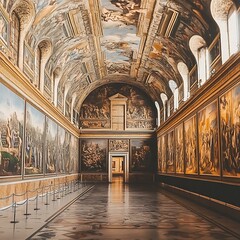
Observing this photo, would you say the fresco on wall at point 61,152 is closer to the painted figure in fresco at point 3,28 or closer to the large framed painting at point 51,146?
the large framed painting at point 51,146

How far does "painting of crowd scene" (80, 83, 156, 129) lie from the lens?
39938mm

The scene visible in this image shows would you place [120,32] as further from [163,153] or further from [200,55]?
[163,153]

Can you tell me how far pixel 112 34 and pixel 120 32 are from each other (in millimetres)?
596

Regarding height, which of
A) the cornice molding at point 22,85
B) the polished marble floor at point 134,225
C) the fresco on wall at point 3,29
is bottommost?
the polished marble floor at point 134,225

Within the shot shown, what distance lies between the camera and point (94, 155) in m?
39.7

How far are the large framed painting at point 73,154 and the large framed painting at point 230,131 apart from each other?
20368mm

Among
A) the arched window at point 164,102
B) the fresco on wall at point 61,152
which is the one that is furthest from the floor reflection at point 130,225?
the arched window at point 164,102

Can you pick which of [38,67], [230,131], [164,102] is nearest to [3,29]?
[38,67]

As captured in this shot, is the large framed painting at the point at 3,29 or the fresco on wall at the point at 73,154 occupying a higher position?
the large framed painting at the point at 3,29

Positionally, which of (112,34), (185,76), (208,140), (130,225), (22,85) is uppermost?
(112,34)

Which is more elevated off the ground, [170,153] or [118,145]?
[118,145]

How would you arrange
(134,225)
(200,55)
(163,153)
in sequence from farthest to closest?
(163,153), (200,55), (134,225)

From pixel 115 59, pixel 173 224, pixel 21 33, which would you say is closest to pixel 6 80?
pixel 21 33

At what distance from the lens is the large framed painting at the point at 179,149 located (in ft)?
83.7
